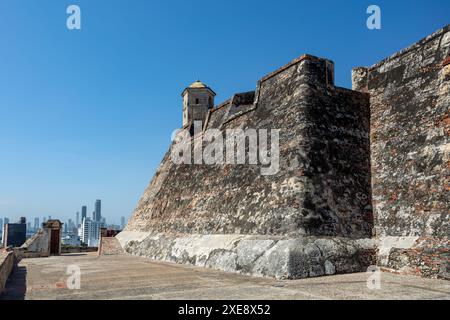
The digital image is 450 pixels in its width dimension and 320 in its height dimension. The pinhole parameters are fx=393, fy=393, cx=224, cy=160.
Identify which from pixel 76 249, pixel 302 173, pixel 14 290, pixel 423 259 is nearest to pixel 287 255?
pixel 302 173

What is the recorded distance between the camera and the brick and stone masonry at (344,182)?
27.2ft

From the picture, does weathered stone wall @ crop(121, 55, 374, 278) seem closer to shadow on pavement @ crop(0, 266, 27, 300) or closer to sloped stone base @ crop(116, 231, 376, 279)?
sloped stone base @ crop(116, 231, 376, 279)

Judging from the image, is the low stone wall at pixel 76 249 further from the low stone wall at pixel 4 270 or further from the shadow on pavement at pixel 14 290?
the shadow on pavement at pixel 14 290

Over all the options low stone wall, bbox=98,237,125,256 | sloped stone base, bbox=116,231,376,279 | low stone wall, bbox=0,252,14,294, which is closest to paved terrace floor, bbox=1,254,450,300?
low stone wall, bbox=0,252,14,294

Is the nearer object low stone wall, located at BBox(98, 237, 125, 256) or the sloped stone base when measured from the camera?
the sloped stone base

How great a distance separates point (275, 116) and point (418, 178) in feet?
14.3

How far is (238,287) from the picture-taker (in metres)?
6.93

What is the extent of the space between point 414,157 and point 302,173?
8.47ft

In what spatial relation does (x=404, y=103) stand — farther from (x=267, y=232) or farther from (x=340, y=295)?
(x=340, y=295)

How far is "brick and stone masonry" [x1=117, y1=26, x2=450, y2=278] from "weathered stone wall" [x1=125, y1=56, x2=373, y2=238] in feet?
0.10

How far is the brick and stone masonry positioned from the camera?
8.30 meters

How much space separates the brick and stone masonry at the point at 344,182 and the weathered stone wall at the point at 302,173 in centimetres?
3

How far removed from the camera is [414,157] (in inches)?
358
